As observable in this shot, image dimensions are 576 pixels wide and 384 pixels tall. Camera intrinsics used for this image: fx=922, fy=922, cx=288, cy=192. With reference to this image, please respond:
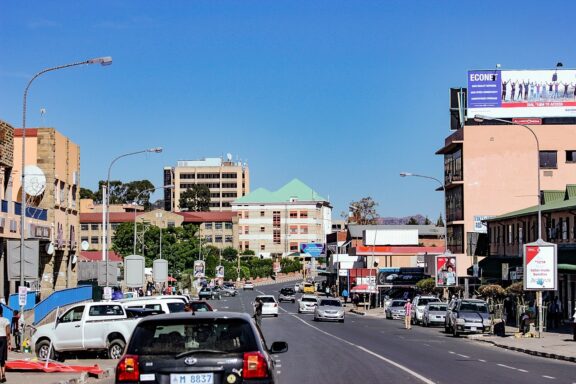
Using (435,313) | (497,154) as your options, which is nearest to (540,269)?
(435,313)

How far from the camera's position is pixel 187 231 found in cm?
12706

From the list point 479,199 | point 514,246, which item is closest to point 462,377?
point 514,246

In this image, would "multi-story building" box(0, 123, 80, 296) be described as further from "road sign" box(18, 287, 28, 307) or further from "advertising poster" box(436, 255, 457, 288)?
"advertising poster" box(436, 255, 457, 288)

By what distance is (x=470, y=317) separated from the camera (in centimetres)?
4438

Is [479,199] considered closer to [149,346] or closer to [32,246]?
[32,246]

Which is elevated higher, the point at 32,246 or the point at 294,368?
the point at 32,246

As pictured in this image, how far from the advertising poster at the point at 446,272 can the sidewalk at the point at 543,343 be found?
14284 millimetres

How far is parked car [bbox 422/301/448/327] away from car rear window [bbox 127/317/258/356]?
152 feet

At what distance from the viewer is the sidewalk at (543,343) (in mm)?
31188

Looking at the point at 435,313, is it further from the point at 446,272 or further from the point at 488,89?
the point at 488,89

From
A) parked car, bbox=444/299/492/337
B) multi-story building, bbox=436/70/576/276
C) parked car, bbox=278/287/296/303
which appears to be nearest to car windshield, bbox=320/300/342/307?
parked car, bbox=444/299/492/337

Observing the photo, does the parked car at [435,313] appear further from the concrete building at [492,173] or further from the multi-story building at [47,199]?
the concrete building at [492,173]

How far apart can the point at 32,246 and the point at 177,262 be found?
9103 cm

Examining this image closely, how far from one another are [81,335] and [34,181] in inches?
989
